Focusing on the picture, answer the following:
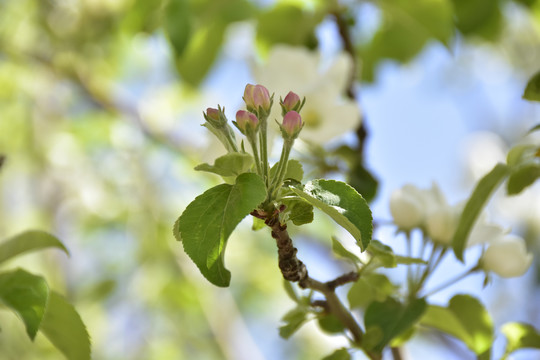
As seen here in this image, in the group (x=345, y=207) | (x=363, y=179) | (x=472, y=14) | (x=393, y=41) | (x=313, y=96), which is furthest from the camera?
(x=393, y=41)

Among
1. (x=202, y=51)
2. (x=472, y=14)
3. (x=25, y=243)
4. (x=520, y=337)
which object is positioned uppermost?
(x=202, y=51)

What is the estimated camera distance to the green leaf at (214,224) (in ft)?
1.32

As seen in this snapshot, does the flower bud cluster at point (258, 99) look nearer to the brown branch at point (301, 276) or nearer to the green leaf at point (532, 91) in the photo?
the brown branch at point (301, 276)

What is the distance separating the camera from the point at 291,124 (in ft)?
1.38

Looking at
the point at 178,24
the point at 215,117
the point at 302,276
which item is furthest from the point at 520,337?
the point at 178,24

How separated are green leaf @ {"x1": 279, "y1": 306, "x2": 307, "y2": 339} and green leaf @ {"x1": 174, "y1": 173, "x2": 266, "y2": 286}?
12 centimetres

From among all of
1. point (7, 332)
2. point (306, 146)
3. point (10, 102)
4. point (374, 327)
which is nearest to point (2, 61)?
point (10, 102)

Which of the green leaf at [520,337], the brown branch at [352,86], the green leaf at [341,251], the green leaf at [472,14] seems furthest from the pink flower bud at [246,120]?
the green leaf at [472,14]

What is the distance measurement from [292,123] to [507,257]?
29 centimetres

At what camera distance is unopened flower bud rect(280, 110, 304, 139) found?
42cm

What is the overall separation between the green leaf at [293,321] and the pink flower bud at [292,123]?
170 millimetres

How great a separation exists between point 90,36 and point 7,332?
968 millimetres

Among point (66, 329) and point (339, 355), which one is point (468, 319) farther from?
point (66, 329)

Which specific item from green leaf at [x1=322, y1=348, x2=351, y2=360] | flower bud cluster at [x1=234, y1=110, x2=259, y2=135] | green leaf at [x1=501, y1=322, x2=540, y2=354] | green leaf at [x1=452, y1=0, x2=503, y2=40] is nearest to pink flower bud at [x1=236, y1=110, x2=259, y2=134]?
flower bud cluster at [x1=234, y1=110, x2=259, y2=135]
